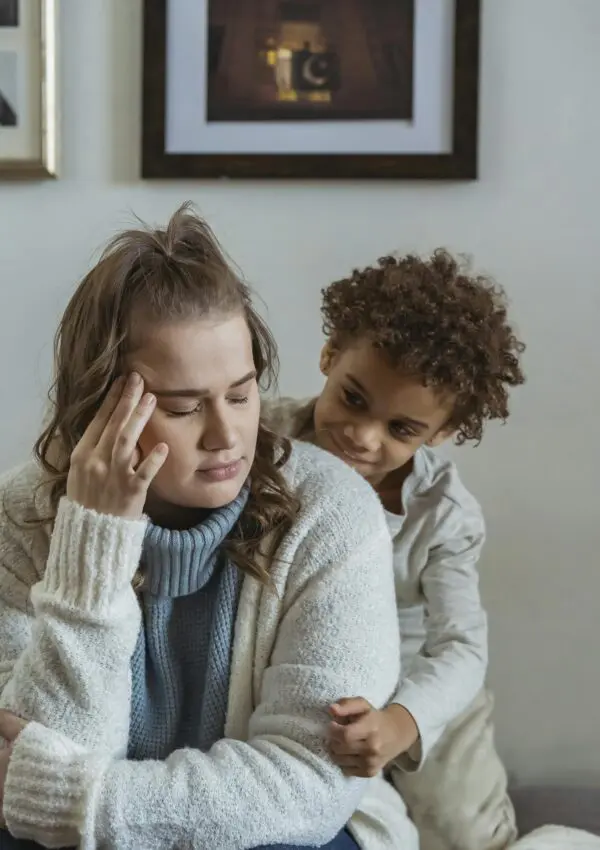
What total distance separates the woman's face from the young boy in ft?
0.98

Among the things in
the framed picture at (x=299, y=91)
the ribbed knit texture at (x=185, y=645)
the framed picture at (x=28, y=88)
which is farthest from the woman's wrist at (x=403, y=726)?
the framed picture at (x=28, y=88)

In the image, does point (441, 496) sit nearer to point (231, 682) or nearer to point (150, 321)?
point (231, 682)

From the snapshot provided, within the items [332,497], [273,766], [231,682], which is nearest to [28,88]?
[332,497]

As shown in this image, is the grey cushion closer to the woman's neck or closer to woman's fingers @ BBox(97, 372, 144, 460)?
the woman's neck

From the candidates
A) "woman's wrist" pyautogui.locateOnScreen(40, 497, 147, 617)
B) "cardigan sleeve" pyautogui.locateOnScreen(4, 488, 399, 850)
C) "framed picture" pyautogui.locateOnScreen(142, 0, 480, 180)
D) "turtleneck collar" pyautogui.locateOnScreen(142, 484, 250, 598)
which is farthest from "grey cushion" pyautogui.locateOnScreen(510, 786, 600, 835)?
"framed picture" pyautogui.locateOnScreen(142, 0, 480, 180)

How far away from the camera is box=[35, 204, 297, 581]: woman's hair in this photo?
104 cm

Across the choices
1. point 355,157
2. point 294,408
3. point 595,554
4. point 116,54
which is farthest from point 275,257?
point 595,554

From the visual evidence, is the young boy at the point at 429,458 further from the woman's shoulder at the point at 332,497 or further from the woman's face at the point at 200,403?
the woman's face at the point at 200,403

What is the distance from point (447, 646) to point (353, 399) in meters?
0.37

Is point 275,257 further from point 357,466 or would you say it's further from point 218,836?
point 218,836

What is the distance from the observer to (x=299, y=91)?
5.29 ft

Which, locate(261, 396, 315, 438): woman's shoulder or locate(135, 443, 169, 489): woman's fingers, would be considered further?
locate(261, 396, 315, 438): woman's shoulder

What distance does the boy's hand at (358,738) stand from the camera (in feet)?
3.35

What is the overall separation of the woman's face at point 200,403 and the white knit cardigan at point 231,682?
8 cm
